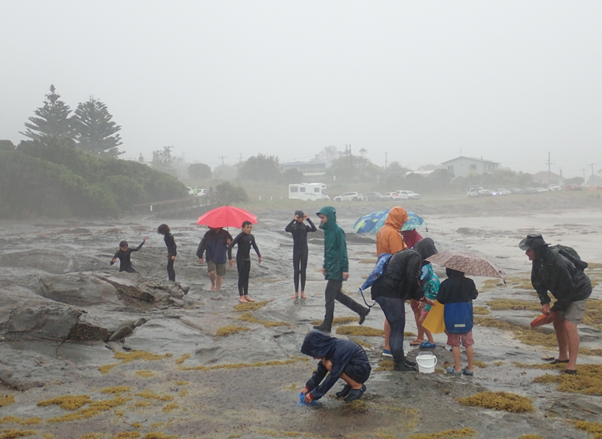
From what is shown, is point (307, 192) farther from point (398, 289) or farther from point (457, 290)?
point (457, 290)

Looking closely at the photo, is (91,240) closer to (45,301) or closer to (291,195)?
(45,301)

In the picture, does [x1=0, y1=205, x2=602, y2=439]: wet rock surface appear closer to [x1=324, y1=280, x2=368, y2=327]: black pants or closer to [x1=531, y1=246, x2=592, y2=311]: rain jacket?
[x1=324, y1=280, x2=368, y2=327]: black pants

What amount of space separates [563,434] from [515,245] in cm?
2311

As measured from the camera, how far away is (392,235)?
248 inches

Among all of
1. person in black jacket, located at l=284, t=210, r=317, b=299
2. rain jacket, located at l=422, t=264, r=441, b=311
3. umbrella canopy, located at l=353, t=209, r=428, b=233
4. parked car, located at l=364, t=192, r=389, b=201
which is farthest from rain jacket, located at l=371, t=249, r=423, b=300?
parked car, located at l=364, t=192, r=389, b=201

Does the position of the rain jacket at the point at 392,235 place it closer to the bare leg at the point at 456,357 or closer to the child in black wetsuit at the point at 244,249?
the bare leg at the point at 456,357

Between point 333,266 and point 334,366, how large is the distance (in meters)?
2.90

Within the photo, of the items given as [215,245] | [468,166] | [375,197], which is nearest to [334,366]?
[215,245]

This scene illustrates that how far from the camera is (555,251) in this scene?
565cm

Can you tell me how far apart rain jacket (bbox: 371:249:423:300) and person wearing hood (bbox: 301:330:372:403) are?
104 cm

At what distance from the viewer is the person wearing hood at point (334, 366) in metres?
4.92

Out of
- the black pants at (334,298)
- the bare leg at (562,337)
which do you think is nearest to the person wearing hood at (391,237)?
the black pants at (334,298)

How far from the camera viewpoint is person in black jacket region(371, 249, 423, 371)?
19.0ft

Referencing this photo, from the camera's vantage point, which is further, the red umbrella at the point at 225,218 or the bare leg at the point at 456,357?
the red umbrella at the point at 225,218
